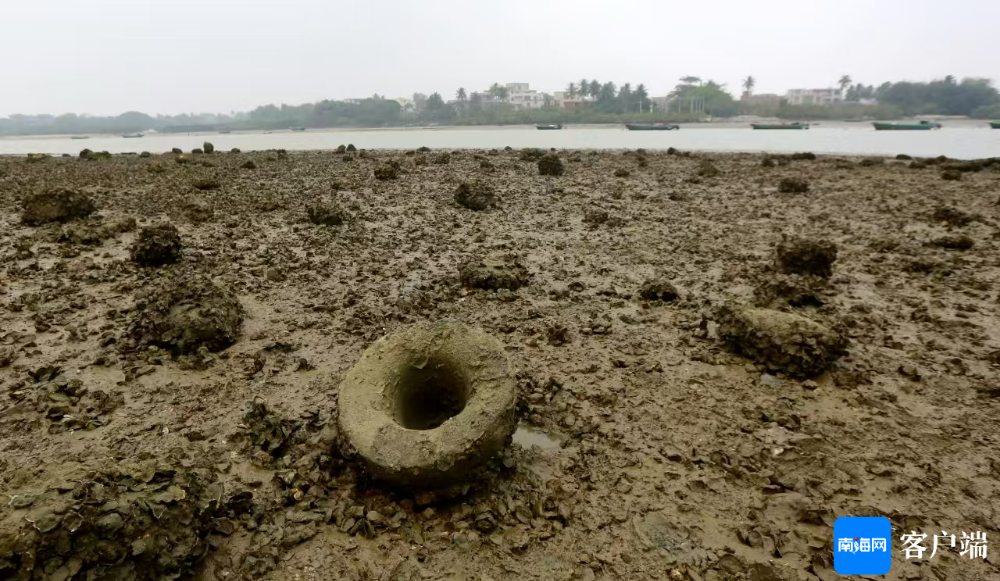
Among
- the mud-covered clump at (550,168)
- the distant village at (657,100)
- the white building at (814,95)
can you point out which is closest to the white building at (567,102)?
the distant village at (657,100)

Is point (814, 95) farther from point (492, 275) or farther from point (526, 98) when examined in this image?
point (492, 275)

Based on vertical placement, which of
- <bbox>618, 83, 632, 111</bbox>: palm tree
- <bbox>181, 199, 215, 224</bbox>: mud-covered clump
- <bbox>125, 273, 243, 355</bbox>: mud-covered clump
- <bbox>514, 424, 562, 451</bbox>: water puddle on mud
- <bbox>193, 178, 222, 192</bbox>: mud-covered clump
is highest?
<bbox>618, 83, 632, 111</bbox>: palm tree

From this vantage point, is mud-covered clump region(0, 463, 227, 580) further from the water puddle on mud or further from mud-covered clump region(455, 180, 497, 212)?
mud-covered clump region(455, 180, 497, 212)

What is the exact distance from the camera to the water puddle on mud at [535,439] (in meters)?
3.32

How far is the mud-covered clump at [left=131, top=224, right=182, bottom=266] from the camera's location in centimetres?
632

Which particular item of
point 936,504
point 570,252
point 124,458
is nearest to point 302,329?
point 124,458

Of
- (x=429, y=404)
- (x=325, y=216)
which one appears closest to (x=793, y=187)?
(x=325, y=216)

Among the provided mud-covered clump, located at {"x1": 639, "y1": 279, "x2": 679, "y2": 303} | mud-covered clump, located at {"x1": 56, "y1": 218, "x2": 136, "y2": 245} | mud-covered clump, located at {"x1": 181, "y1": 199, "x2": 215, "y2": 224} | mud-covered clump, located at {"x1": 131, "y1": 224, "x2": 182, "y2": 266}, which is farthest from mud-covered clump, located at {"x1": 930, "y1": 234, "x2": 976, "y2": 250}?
mud-covered clump, located at {"x1": 56, "y1": 218, "x2": 136, "y2": 245}

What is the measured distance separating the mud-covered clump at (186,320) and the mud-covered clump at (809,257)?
6.51 metres

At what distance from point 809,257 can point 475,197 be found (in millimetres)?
6223

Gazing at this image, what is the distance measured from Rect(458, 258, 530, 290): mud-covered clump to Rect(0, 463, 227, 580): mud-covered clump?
3742mm

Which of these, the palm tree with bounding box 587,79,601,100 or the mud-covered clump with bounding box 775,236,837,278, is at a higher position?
the palm tree with bounding box 587,79,601,100

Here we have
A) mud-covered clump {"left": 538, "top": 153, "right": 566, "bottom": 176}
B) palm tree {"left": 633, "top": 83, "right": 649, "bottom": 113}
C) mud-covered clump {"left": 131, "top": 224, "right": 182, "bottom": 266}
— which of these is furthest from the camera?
palm tree {"left": 633, "top": 83, "right": 649, "bottom": 113}

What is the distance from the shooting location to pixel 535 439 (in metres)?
3.39
